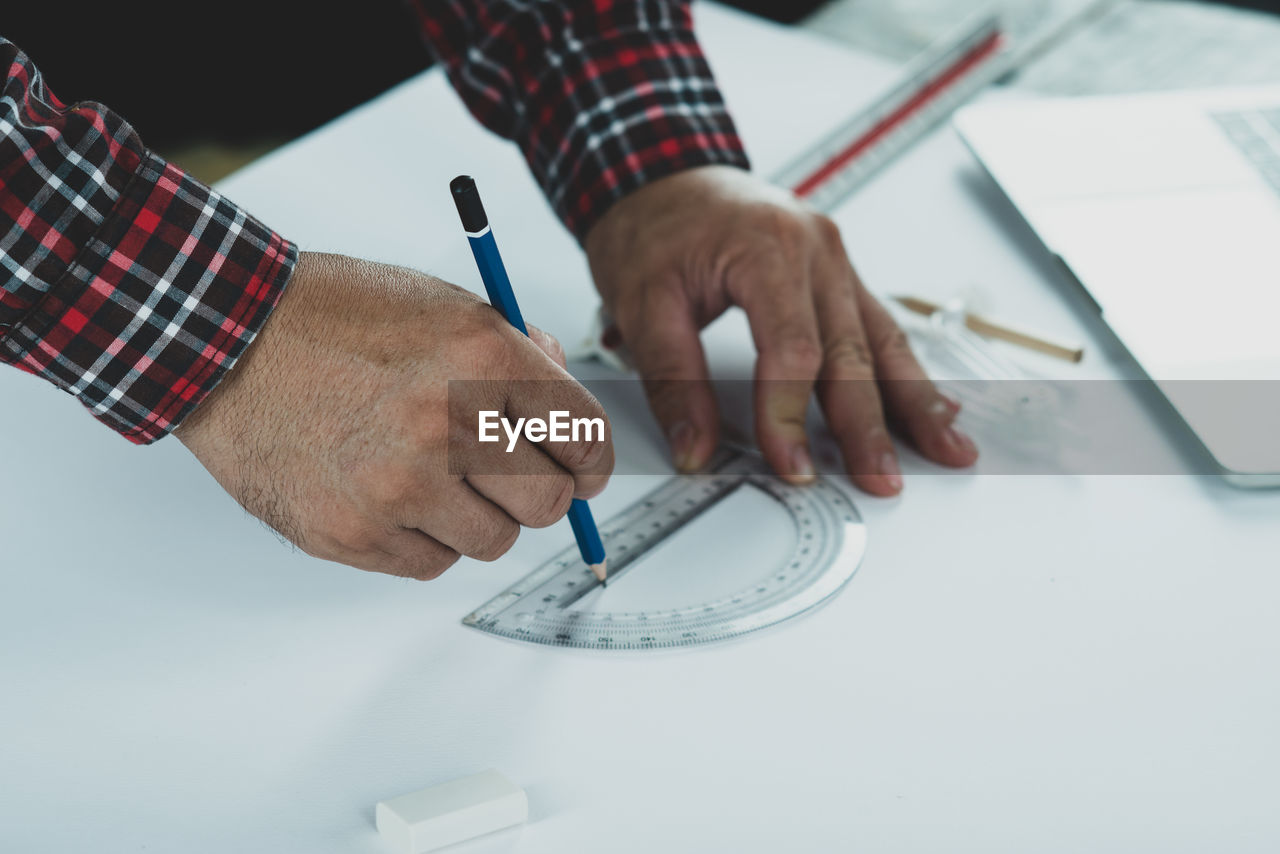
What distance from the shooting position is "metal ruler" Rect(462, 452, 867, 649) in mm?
877

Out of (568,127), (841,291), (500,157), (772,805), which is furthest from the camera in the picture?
(500,157)

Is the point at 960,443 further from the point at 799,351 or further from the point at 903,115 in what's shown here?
the point at 903,115

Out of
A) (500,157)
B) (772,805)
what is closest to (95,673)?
(772,805)

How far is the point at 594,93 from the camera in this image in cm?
129

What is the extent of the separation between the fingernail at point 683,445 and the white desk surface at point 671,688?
59mm

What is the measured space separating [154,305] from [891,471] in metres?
0.62

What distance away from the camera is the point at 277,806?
2.45 ft

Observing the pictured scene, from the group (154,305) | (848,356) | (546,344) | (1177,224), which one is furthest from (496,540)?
(1177,224)

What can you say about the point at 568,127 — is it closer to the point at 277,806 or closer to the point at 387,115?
the point at 387,115

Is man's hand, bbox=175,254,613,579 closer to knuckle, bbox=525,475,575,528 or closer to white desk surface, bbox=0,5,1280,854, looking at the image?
knuckle, bbox=525,475,575,528

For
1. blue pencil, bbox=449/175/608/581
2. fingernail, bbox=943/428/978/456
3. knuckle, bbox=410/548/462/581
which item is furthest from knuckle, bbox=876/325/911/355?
knuckle, bbox=410/548/462/581

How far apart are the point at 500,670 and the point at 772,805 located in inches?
9.2

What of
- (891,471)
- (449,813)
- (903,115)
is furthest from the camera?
(903,115)

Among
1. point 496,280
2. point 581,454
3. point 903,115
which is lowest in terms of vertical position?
point 903,115
